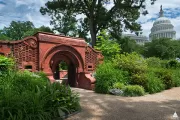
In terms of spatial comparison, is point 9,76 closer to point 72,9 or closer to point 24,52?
point 24,52

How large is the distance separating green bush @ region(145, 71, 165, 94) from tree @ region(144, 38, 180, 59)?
89.5 ft

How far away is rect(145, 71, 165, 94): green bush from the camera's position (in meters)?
10.3

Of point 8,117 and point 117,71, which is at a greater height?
point 117,71

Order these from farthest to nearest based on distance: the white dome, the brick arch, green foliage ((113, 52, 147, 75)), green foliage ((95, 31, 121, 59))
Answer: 1. the white dome
2. green foliage ((95, 31, 121, 59))
3. green foliage ((113, 52, 147, 75))
4. the brick arch

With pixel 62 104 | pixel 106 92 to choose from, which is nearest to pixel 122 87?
pixel 106 92

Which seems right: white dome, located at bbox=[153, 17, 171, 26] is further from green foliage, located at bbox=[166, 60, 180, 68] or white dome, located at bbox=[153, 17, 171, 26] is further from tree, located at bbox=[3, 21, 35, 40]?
green foliage, located at bbox=[166, 60, 180, 68]

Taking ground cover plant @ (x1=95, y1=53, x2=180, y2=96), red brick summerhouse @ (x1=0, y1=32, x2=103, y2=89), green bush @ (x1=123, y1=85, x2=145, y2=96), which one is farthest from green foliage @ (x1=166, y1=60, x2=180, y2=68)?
green bush @ (x1=123, y1=85, x2=145, y2=96)

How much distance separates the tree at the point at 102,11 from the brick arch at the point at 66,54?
883 cm

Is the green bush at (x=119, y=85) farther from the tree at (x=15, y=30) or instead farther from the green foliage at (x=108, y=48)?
the tree at (x=15, y=30)

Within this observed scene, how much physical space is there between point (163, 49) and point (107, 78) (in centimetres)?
2996

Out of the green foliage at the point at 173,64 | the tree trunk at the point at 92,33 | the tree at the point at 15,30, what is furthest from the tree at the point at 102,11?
the tree at the point at 15,30

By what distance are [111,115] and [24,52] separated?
6589 mm

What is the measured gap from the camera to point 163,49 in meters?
37.1

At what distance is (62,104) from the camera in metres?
5.65
